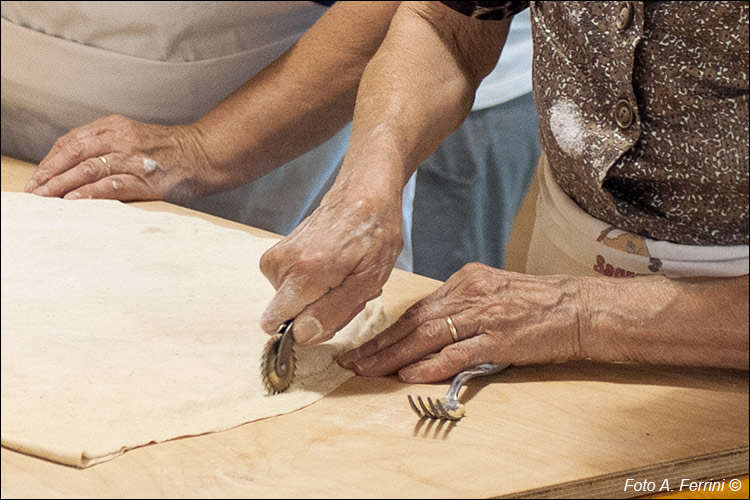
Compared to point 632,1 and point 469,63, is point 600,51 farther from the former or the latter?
point 469,63

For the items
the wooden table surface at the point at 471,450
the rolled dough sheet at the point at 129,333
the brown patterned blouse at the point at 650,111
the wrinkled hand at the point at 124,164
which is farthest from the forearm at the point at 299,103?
the wooden table surface at the point at 471,450

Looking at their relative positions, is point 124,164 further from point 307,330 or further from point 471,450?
point 471,450

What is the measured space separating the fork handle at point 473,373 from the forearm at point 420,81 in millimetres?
142

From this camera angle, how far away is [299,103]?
0.76 metres

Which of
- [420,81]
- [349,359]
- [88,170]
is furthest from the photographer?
[88,170]

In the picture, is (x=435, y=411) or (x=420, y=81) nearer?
(x=435, y=411)

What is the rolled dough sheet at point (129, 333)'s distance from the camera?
37 cm

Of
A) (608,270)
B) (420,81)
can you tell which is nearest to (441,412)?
(608,270)

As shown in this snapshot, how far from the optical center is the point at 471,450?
0.35 m

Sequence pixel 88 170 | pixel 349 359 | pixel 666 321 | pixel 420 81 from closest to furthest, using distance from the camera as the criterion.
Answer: pixel 666 321 < pixel 349 359 < pixel 420 81 < pixel 88 170

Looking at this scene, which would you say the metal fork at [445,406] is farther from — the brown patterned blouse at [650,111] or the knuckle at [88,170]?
the knuckle at [88,170]

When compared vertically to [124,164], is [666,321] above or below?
above

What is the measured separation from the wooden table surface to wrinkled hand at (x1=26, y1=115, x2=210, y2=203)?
1.29 feet

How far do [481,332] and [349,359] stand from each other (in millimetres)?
80
